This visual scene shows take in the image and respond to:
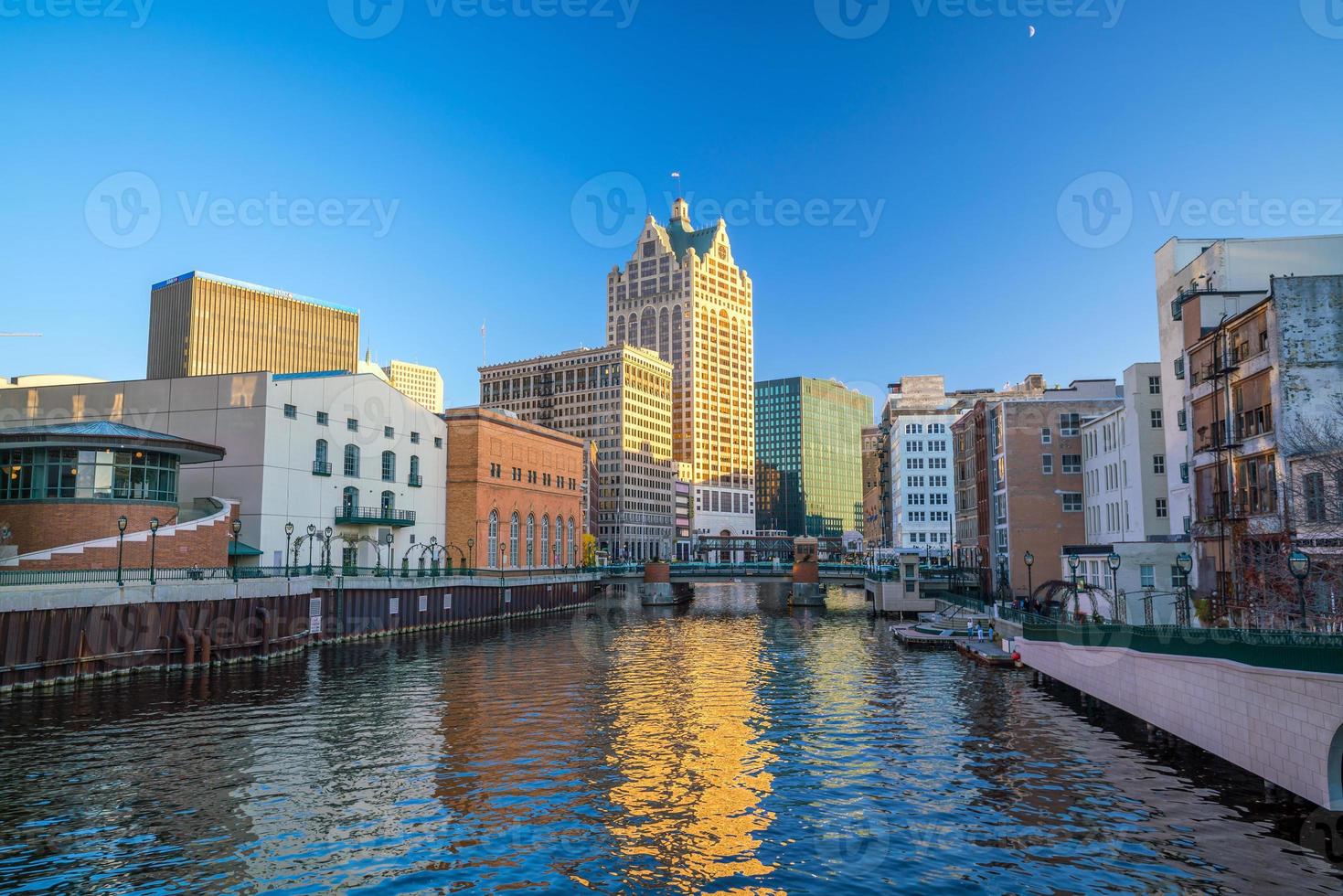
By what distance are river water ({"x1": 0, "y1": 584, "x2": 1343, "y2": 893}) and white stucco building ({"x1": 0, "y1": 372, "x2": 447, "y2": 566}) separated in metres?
28.6

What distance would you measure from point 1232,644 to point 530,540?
92.5m

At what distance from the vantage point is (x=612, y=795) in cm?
2575

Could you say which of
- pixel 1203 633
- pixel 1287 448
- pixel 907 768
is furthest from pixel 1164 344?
pixel 907 768

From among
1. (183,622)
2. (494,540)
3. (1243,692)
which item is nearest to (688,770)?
(1243,692)

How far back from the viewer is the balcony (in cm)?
7981

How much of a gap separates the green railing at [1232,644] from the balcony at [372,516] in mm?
62224

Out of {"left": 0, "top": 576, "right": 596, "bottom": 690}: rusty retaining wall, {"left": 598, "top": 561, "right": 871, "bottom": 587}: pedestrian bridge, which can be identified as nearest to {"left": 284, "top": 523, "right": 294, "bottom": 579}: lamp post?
{"left": 0, "top": 576, "right": 596, "bottom": 690}: rusty retaining wall

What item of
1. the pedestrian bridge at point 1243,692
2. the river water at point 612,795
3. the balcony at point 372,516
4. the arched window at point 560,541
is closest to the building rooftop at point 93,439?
the river water at point 612,795

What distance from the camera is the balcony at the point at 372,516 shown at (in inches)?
3142

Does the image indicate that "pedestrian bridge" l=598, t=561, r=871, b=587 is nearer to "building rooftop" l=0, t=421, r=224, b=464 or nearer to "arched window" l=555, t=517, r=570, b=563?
"arched window" l=555, t=517, r=570, b=563

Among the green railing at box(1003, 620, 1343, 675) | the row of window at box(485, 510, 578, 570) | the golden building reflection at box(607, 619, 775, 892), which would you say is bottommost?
the golden building reflection at box(607, 619, 775, 892)

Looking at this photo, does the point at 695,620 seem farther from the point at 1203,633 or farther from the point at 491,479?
the point at 1203,633

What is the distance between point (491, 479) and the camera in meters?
101

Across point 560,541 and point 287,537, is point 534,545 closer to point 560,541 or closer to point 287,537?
point 560,541
